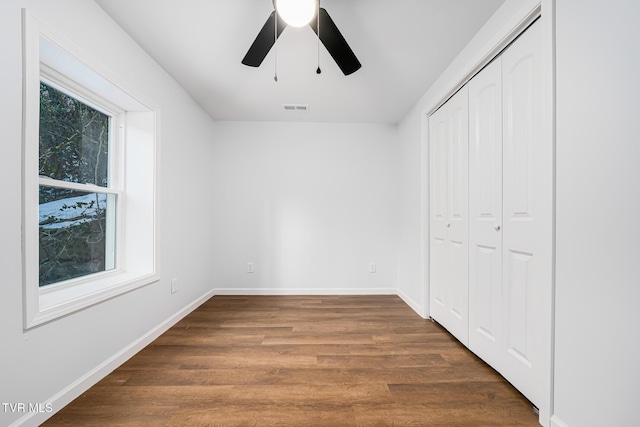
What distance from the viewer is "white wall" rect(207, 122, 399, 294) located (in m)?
3.62

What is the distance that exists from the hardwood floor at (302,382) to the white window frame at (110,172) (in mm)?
547

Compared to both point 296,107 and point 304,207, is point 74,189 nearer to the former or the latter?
point 296,107

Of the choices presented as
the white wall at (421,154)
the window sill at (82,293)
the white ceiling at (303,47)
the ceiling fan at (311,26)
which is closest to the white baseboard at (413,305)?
the white wall at (421,154)

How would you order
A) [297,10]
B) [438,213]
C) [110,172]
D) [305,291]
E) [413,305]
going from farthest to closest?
[305,291]
[413,305]
[438,213]
[110,172]
[297,10]

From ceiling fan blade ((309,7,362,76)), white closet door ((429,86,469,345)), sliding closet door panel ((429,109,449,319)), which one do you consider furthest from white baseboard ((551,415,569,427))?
ceiling fan blade ((309,7,362,76))

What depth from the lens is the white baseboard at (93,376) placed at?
4.13 feet

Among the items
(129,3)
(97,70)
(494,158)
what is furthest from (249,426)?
(129,3)

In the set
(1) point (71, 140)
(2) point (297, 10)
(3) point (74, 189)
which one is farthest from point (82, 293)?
(2) point (297, 10)

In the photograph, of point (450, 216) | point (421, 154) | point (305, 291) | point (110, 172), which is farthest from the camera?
point (305, 291)

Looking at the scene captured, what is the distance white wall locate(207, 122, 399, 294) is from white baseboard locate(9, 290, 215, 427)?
1.34 meters

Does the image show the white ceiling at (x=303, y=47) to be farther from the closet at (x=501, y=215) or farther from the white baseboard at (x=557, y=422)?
the white baseboard at (x=557, y=422)

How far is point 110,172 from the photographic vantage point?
2168mm

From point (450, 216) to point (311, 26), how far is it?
1772 millimetres

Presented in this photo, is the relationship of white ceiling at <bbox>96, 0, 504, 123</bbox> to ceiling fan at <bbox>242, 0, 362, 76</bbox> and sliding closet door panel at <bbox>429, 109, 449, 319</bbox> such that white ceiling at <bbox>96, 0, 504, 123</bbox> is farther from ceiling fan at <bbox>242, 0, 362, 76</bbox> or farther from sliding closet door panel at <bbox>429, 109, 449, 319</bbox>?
sliding closet door panel at <bbox>429, 109, 449, 319</bbox>
